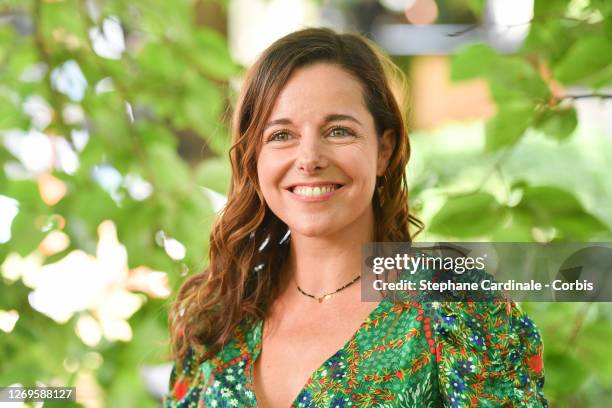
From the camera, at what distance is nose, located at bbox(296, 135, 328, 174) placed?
2.71 feet

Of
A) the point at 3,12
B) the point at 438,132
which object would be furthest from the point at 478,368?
the point at 438,132

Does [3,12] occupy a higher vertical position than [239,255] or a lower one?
higher

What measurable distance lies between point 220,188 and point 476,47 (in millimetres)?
411

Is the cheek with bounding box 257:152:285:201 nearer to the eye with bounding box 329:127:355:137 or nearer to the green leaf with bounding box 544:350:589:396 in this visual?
the eye with bounding box 329:127:355:137

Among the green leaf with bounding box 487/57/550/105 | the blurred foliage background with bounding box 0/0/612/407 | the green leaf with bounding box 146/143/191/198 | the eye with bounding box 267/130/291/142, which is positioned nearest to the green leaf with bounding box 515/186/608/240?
the blurred foliage background with bounding box 0/0/612/407

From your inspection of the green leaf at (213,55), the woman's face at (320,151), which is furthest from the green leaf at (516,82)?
the green leaf at (213,55)

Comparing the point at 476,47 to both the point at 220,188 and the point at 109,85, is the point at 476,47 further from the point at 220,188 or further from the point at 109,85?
the point at 109,85

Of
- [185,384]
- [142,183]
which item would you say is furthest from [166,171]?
[185,384]

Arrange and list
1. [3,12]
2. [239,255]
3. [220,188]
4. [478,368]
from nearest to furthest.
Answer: [478,368], [239,255], [220,188], [3,12]

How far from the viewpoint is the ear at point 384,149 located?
2.95 ft

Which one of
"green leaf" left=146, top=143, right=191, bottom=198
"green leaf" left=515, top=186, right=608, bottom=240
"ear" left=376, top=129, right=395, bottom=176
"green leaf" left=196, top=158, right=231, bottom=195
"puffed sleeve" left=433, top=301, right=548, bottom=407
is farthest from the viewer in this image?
"green leaf" left=146, top=143, right=191, bottom=198

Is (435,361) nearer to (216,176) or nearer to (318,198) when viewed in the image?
(318,198)

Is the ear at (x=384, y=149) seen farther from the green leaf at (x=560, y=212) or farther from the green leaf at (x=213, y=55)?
the green leaf at (x=213, y=55)

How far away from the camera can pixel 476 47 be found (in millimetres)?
1031
